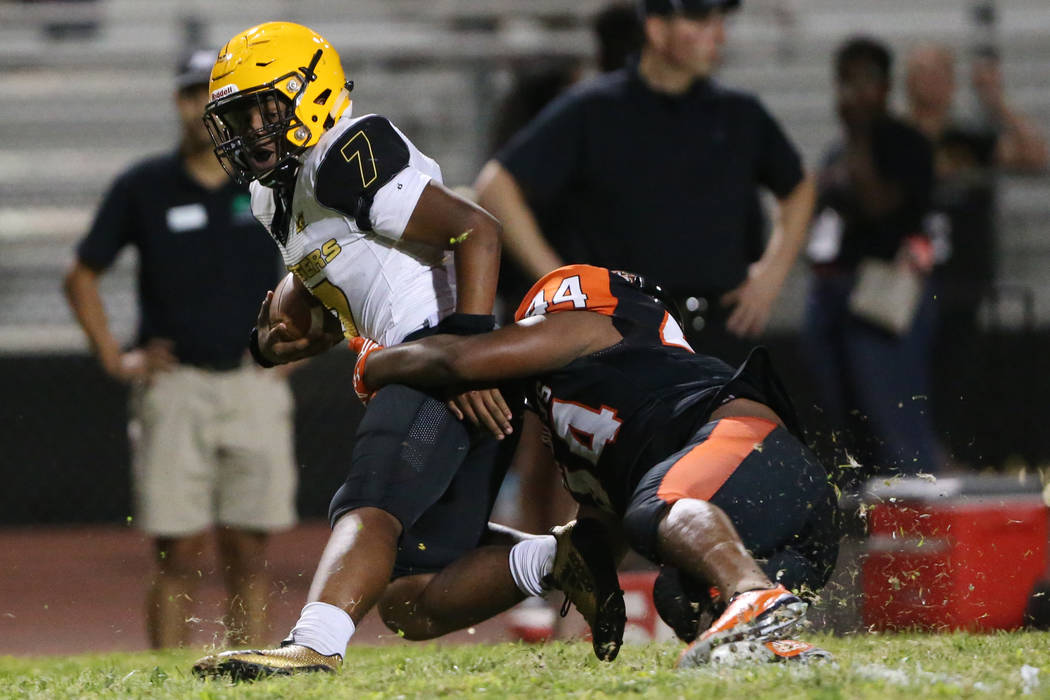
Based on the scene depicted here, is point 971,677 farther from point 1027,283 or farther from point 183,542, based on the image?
point 1027,283

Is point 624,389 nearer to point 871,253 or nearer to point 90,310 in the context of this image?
point 90,310

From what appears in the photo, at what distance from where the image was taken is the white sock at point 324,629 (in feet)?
12.0

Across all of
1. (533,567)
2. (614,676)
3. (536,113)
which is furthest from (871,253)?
(614,676)

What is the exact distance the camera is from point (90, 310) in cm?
632

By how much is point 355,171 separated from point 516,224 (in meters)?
1.91

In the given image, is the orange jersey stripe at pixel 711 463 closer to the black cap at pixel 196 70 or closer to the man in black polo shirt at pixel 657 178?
the man in black polo shirt at pixel 657 178

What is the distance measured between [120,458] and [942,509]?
3.76m

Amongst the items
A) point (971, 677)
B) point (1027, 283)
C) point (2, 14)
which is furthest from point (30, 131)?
point (971, 677)

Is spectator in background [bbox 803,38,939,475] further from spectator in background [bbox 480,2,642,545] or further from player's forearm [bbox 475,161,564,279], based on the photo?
player's forearm [bbox 475,161,564,279]

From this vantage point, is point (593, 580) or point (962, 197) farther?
point (962, 197)

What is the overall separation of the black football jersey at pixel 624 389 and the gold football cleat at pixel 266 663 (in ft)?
2.91

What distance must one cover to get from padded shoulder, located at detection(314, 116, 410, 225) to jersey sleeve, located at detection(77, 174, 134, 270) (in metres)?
2.46

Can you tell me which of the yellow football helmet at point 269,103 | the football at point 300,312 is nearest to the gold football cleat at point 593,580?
the football at point 300,312

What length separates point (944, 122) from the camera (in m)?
8.16
